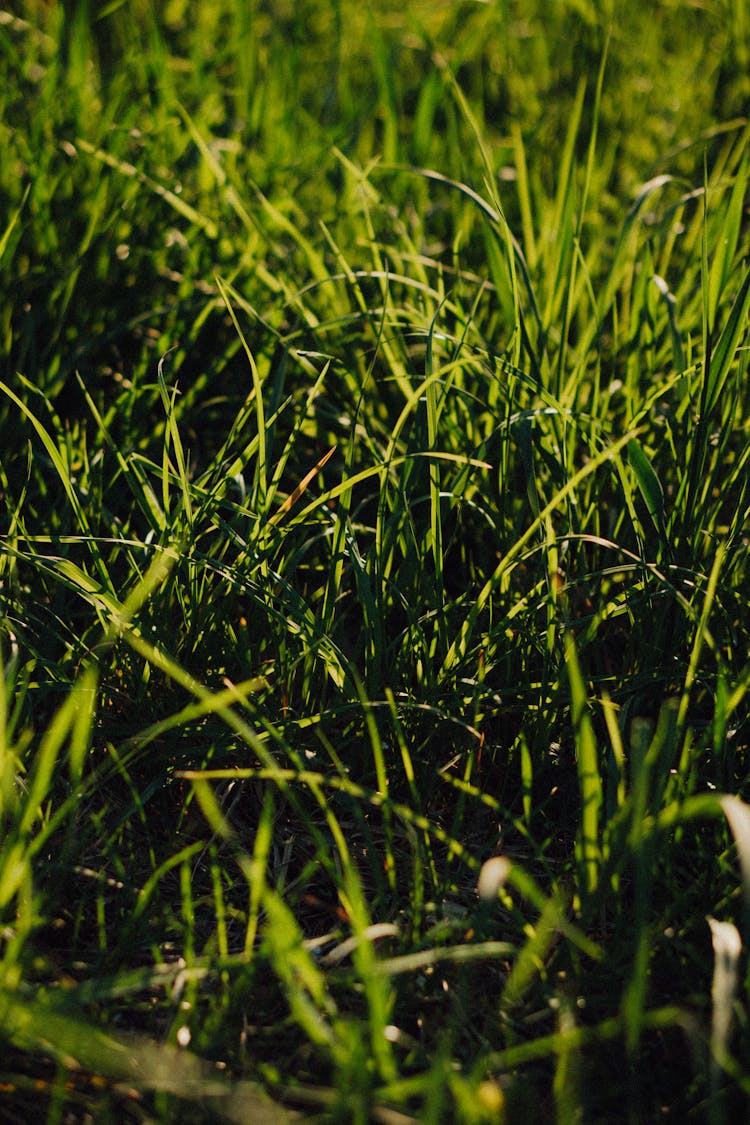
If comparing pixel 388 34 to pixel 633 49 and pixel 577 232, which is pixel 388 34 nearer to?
pixel 633 49

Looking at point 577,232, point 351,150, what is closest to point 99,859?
point 577,232

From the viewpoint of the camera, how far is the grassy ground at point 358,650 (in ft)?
2.70

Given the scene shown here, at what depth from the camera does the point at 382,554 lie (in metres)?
1.14

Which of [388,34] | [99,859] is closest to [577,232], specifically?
[99,859]

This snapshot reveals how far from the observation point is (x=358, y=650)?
1.21 m

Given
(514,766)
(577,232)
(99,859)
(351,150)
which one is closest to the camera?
(99,859)

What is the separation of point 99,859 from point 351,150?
1451 millimetres

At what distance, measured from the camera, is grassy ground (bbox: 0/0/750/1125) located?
824 mm

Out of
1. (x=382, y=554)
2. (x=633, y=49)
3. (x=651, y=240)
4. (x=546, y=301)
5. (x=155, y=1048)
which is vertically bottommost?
(x=155, y=1048)

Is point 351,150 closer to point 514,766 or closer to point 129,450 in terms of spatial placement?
point 129,450

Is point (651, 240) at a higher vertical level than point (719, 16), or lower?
lower

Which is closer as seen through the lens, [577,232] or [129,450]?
[129,450]

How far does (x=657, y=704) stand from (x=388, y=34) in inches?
82.4

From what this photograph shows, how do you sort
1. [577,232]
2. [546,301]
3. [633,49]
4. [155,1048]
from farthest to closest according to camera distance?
[633,49] → [546,301] → [577,232] → [155,1048]
